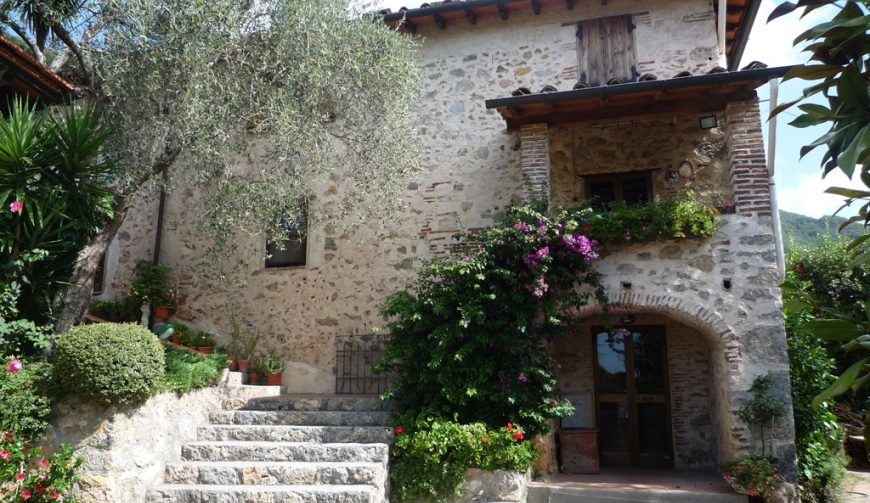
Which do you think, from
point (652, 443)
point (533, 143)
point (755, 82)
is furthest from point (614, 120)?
point (652, 443)

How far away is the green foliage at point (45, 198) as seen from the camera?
5840 mm

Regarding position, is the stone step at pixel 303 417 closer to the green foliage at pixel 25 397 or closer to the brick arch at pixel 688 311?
the green foliage at pixel 25 397

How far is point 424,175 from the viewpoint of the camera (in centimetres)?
917

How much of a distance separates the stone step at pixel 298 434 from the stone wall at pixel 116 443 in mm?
705

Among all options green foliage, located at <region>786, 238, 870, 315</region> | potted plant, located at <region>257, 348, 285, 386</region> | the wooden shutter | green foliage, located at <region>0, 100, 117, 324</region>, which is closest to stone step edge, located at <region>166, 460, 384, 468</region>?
green foliage, located at <region>0, 100, 117, 324</region>

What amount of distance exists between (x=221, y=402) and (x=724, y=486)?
6021 millimetres

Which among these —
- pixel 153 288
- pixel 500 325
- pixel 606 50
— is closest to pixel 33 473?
pixel 153 288

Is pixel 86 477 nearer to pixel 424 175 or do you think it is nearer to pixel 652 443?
pixel 424 175

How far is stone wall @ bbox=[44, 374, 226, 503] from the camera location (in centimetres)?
555

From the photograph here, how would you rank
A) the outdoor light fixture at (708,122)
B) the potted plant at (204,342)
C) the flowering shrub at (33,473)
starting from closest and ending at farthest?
the flowering shrub at (33,473), the outdoor light fixture at (708,122), the potted plant at (204,342)

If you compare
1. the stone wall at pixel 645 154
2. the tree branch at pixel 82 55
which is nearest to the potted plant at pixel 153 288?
the tree branch at pixel 82 55

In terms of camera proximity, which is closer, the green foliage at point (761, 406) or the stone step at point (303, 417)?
the green foliage at point (761, 406)

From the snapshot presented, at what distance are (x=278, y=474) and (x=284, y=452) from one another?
386 millimetres

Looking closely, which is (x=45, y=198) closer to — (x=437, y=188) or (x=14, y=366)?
(x=14, y=366)
